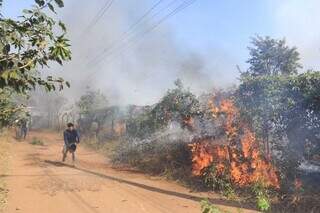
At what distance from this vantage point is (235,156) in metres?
12.4

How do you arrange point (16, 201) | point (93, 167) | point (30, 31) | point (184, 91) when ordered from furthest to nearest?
point (93, 167) → point (184, 91) → point (16, 201) → point (30, 31)

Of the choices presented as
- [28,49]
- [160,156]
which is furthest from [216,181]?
[28,49]

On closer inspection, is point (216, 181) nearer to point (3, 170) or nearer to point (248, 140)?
point (248, 140)

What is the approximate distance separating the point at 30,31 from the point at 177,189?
929 cm

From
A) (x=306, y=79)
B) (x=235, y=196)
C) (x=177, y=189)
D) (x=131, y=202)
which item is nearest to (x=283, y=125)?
(x=306, y=79)

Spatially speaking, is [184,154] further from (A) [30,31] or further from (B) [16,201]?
(A) [30,31]

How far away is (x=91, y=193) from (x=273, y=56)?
3140 centimetres

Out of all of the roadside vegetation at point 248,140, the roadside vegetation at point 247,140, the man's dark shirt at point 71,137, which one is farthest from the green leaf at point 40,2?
the man's dark shirt at point 71,137

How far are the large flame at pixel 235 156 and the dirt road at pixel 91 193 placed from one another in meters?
0.93

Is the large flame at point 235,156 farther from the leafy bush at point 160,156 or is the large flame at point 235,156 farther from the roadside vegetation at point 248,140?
the leafy bush at point 160,156

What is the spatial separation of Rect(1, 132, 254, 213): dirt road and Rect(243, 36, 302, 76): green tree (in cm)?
2559

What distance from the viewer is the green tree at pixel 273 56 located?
128 ft

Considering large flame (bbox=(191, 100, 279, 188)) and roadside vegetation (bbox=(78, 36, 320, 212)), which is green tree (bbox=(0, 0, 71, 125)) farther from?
large flame (bbox=(191, 100, 279, 188))

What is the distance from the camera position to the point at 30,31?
399cm
